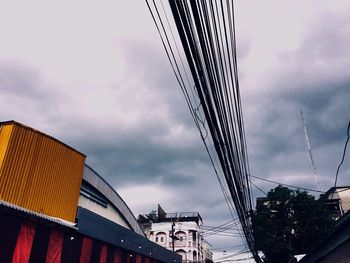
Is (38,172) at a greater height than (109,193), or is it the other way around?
(109,193)

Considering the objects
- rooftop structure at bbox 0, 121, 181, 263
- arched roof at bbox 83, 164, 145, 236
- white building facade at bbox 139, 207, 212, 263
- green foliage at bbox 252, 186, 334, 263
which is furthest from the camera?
white building facade at bbox 139, 207, 212, 263

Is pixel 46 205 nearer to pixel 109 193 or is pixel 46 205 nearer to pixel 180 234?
pixel 109 193

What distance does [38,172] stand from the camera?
11758 millimetres

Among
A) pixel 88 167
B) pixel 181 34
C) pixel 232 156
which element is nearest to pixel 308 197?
pixel 88 167

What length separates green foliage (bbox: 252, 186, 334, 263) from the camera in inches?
1152

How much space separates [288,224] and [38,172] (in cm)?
2793

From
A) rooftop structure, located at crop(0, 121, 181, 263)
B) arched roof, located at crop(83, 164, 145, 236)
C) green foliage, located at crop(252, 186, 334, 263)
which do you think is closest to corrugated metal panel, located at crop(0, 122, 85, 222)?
rooftop structure, located at crop(0, 121, 181, 263)

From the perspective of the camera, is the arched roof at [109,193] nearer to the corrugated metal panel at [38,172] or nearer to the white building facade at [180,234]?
the corrugated metal panel at [38,172]

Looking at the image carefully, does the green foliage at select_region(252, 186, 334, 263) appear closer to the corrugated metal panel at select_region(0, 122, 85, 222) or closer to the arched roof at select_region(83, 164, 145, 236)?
the arched roof at select_region(83, 164, 145, 236)

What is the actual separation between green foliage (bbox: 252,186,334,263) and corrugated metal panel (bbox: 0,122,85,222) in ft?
78.5

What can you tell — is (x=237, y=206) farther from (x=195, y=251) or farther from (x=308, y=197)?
(x=195, y=251)

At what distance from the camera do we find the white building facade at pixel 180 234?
53.3 meters

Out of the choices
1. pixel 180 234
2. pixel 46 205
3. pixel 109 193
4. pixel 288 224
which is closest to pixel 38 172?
pixel 46 205

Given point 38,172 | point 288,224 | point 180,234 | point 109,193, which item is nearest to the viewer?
point 38,172
